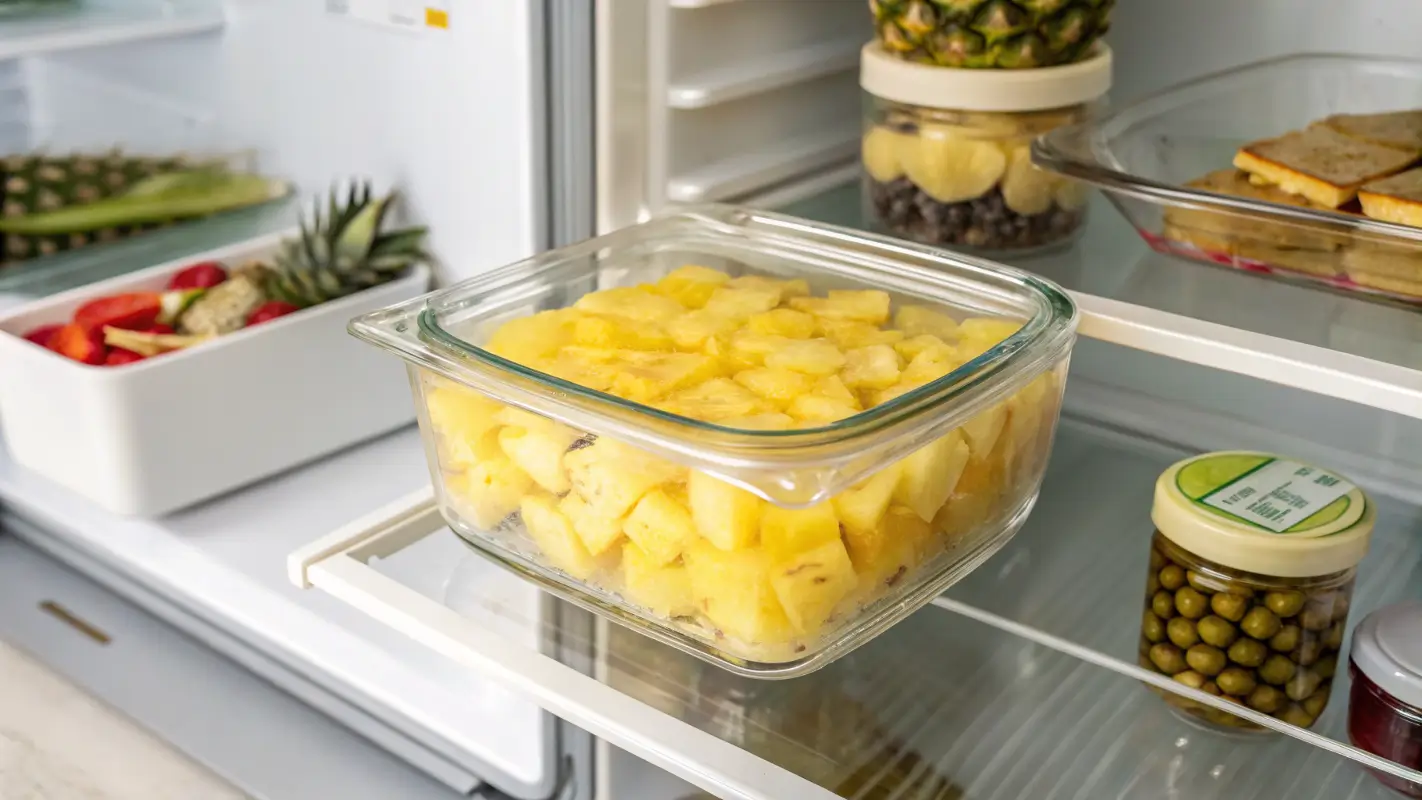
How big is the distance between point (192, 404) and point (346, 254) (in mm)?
203

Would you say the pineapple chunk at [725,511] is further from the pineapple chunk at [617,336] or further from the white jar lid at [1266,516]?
the white jar lid at [1266,516]

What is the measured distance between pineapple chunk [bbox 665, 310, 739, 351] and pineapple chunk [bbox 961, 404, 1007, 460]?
0.15m

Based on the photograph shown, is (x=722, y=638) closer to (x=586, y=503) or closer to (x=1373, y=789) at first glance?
(x=586, y=503)

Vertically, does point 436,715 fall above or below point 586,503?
below

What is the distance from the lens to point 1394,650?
73 cm

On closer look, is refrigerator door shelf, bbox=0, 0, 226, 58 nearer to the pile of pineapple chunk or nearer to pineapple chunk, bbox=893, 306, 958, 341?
the pile of pineapple chunk

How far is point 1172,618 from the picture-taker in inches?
31.2

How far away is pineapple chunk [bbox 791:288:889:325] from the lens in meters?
0.73

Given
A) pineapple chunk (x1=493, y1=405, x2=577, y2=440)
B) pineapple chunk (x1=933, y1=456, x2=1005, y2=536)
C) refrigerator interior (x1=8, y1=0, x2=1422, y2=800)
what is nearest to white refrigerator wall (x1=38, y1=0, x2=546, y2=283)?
refrigerator interior (x1=8, y1=0, x2=1422, y2=800)

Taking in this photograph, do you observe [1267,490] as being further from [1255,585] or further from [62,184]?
Result: [62,184]

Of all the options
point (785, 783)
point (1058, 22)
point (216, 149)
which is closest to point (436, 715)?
point (785, 783)

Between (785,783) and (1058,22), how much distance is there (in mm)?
502

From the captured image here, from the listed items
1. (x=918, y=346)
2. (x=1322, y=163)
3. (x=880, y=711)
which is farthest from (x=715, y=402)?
(x=1322, y=163)

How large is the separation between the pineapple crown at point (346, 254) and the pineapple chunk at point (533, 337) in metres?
0.51
